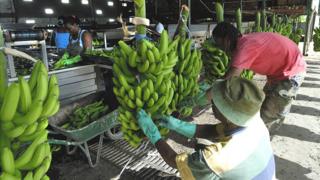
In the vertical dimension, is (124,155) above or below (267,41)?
below

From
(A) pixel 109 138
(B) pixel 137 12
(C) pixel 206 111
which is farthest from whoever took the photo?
(C) pixel 206 111

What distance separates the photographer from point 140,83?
229 cm

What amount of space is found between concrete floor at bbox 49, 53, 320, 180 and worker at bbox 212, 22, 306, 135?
2.45ft

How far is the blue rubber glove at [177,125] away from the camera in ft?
7.74

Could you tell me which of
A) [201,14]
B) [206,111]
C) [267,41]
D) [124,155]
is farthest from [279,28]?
[124,155]

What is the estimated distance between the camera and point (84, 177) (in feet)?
12.2

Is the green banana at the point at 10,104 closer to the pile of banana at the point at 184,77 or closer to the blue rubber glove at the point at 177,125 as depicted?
the blue rubber glove at the point at 177,125

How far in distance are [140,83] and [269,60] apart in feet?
6.07

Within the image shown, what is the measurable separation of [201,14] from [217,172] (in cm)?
1267

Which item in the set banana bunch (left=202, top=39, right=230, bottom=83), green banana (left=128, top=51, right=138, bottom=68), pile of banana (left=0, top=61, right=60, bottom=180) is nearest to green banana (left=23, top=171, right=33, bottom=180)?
pile of banana (left=0, top=61, right=60, bottom=180)

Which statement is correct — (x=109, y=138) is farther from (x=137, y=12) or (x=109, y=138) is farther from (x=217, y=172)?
(x=217, y=172)

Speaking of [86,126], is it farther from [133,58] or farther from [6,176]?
[6,176]

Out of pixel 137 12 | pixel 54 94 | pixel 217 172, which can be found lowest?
pixel 217 172

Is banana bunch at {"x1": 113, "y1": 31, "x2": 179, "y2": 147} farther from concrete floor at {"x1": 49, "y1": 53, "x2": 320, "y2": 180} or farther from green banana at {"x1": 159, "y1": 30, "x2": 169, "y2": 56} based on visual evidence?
concrete floor at {"x1": 49, "y1": 53, "x2": 320, "y2": 180}
